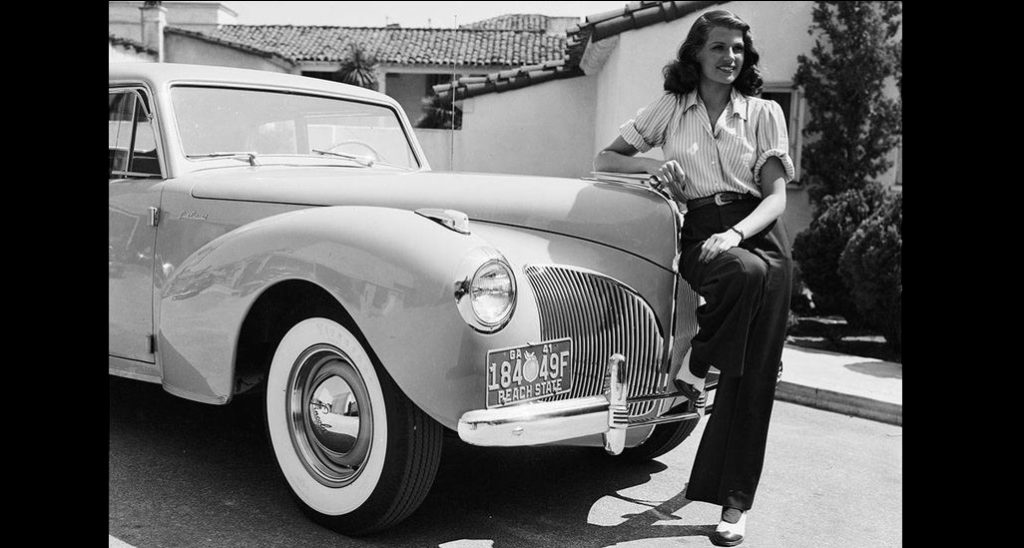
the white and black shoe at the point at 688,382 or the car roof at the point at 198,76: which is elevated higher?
the car roof at the point at 198,76

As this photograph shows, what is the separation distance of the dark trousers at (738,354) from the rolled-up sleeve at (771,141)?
25 cm

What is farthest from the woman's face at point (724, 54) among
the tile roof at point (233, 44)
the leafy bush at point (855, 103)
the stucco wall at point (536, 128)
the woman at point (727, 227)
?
the tile roof at point (233, 44)

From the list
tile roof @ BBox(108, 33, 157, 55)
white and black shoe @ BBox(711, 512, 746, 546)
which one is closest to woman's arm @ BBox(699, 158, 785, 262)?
white and black shoe @ BBox(711, 512, 746, 546)

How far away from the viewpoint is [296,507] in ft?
10.2

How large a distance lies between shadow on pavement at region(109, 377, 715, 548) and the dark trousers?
10.3 inches

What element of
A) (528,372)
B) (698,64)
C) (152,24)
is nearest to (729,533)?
(528,372)

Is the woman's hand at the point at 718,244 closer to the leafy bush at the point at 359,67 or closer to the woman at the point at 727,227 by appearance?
the woman at the point at 727,227

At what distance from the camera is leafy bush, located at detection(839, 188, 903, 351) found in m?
6.71

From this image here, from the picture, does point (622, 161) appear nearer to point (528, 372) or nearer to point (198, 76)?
point (528, 372)

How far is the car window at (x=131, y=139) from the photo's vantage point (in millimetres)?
3859

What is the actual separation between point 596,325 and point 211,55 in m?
17.4
